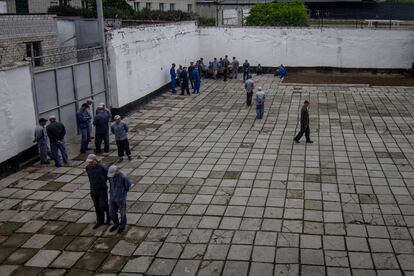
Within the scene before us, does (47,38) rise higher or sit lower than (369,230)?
higher

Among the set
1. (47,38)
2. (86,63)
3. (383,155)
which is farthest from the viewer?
(47,38)

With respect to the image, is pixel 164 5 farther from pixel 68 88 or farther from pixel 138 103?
pixel 68 88

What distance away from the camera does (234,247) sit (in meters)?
8.50

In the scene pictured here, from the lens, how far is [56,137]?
12.8m

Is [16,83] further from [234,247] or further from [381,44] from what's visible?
[381,44]

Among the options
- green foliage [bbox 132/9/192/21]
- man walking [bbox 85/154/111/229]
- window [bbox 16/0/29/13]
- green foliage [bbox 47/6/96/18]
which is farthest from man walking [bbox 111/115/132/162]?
green foliage [bbox 132/9/192/21]

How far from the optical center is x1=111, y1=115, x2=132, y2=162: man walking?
1302 centimetres

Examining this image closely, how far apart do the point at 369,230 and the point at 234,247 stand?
2.69 meters

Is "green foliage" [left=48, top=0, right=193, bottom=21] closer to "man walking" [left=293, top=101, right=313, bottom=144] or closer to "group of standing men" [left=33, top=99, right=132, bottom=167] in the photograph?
"group of standing men" [left=33, top=99, right=132, bottom=167]

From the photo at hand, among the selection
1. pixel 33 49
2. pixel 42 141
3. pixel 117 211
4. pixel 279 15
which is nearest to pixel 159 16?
pixel 279 15

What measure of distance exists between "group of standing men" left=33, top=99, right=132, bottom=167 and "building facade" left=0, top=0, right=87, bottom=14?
490 inches

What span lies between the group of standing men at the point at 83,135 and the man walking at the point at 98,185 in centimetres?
402

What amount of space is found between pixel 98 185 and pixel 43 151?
4.66 m

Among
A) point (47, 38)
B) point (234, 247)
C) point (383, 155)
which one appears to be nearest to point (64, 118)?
point (47, 38)
